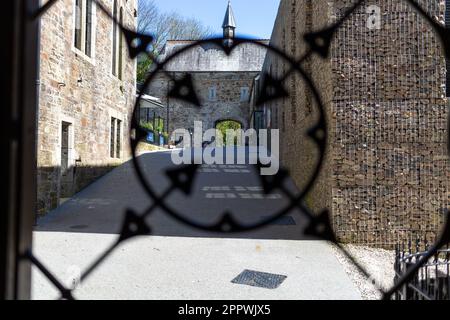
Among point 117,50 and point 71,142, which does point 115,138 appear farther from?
point 71,142

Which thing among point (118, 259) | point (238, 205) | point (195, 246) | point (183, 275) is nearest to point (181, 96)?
point (183, 275)

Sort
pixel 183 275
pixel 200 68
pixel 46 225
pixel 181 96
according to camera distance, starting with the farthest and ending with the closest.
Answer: pixel 200 68 < pixel 46 225 < pixel 183 275 < pixel 181 96

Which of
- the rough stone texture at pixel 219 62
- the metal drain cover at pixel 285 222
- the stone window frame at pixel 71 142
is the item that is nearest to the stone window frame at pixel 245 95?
the rough stone texture at pixel 219 62

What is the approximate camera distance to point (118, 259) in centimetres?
554

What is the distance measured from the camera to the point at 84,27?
1078 cm

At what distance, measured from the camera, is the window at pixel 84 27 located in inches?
418

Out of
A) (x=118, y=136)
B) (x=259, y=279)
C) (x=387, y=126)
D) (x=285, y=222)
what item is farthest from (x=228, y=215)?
(x=118, y=136)

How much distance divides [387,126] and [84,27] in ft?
29.7

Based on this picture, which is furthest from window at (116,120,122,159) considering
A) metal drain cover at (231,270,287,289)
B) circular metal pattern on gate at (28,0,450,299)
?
circular metal pattern on gate at (28,0,450,299)

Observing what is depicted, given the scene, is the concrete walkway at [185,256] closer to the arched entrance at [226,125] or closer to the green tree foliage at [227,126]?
the arched entrance at [226,125]

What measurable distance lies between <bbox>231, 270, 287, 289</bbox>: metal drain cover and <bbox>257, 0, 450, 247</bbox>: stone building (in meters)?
2.16

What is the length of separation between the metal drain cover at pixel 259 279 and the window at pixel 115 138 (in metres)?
10.4

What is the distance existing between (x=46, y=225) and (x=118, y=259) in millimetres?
3076

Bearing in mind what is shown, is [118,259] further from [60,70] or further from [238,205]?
[60,70]
